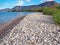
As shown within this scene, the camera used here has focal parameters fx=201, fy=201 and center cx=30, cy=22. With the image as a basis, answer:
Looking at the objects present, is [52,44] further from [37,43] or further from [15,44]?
[15,44]

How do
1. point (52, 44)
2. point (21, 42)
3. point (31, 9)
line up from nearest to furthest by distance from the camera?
point (52, 44) < point (21, 42) < point (31, 9)

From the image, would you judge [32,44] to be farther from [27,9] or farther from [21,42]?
[27,9]

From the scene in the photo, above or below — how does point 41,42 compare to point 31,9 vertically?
above

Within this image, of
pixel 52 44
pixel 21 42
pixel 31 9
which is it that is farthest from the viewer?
pixel 31 9

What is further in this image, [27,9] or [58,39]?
[27,9]

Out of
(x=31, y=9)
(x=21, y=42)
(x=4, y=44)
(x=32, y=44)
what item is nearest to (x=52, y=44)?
(x=32, y=44)

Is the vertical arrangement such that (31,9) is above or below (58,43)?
below

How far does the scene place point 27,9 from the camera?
126 m

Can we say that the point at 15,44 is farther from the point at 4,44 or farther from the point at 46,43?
the point at 46,43

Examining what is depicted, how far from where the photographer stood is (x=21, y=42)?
8477mm

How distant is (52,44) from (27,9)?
118029mm

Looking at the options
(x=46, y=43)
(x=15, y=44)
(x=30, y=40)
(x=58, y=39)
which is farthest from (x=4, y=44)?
(x=58, y=39)

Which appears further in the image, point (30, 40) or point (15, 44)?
point (30, 40)

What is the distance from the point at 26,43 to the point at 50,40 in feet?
3.53
